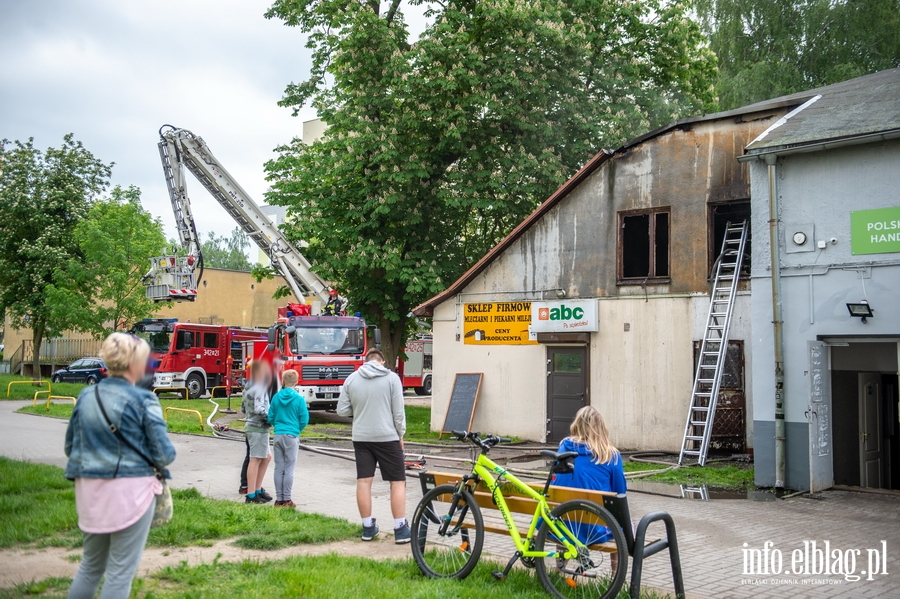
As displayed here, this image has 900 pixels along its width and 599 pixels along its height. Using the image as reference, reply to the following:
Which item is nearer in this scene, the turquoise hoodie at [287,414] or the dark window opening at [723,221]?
the turquoise hoodie at [287,414]

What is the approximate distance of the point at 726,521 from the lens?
9781mm

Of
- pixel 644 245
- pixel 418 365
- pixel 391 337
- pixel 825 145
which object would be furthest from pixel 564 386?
pixel 418 365

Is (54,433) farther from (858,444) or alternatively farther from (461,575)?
(858,444)

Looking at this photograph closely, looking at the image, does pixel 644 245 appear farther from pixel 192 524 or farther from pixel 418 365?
pixel 418 365

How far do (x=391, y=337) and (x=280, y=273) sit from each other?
13.1ft

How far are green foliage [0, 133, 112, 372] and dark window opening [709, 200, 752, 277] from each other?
3012 cm

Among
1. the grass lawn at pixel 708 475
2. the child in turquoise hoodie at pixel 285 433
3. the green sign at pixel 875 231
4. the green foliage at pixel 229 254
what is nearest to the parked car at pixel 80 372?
the grass lawn at pixel 708 475

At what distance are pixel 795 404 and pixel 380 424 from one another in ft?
23.6

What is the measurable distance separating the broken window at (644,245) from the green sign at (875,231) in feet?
17.3

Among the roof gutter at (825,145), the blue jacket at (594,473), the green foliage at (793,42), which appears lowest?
the blue jacket at (594,473)

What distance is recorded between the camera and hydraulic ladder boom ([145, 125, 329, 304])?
2344 cm

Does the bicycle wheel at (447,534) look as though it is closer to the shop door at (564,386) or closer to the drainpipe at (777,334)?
the drainpipe at (777,334)

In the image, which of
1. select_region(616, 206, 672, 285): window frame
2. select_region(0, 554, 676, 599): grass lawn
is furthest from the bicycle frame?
select_region(616, 206, 672, 285): window frame

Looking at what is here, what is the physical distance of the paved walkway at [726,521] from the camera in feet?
22.6
